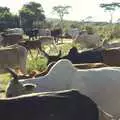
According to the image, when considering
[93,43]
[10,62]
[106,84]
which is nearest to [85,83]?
[106,84]

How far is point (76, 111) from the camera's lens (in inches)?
233

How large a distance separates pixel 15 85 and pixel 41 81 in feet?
1.45

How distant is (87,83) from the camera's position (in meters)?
7.64

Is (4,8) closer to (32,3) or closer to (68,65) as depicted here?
(32,3)

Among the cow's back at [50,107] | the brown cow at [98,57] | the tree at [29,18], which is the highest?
the cow's back at [50,107]

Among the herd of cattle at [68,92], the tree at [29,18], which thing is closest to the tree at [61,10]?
the tree at [29,18]

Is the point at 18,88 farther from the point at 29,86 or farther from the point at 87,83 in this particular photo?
the point at 87,83

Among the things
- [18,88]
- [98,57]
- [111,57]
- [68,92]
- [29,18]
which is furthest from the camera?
[29,18]

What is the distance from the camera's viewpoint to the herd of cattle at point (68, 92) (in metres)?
5.80

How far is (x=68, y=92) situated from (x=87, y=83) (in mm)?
1618

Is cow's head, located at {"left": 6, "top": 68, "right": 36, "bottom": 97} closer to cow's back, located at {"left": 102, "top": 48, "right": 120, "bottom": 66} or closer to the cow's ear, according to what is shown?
the cow's ear

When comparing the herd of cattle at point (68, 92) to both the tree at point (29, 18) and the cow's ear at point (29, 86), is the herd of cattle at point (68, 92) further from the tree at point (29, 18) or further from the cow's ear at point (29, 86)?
the tree at point (29, 18)

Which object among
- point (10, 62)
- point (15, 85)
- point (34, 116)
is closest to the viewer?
point (34, 116)

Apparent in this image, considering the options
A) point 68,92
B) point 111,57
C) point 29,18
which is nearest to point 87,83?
point 68,92
